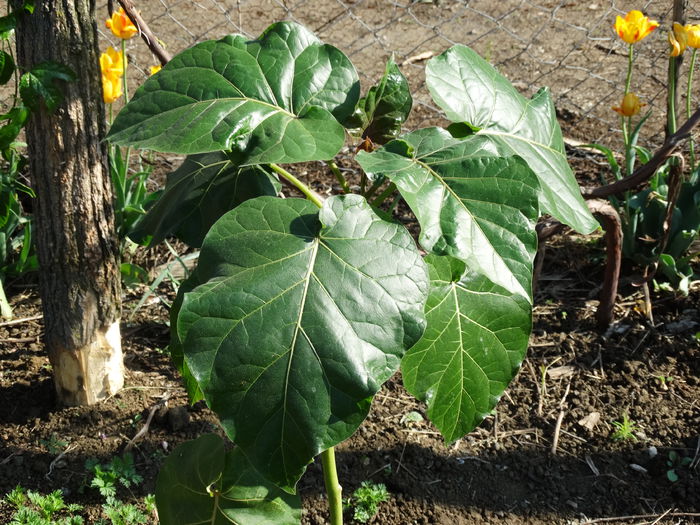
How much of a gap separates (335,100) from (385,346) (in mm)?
469

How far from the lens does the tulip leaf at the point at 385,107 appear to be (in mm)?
1287

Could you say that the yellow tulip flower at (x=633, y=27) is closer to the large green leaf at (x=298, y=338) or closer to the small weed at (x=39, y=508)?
the large green leaf at (x=298, y=338)

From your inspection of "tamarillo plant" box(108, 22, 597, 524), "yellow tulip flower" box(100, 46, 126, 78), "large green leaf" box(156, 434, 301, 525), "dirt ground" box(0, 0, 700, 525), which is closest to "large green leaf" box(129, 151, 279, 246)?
"tamarillo plant" box(108, 22, 597, 524)

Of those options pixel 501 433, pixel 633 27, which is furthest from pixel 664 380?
pixel 633 27

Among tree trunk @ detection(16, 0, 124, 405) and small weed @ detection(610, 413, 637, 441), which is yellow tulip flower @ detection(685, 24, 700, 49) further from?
tree trunk @ detection(16, 0, 124, 405)

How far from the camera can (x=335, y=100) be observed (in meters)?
1.27

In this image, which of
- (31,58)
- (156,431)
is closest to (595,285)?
(156,431)

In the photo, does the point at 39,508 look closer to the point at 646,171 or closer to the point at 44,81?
the point at 44,81

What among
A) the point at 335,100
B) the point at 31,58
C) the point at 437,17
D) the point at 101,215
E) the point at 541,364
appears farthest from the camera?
the point at 437,17

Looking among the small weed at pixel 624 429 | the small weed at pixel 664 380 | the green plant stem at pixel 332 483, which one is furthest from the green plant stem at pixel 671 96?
the green plant stem at pixel 332 483

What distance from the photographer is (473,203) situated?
1084mm

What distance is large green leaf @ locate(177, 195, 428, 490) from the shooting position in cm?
102

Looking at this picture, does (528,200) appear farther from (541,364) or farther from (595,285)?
(595,285)

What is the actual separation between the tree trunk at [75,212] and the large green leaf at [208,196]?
1.92 feet
